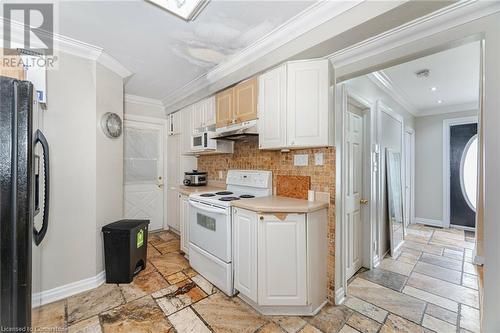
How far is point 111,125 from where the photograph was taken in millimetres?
2584

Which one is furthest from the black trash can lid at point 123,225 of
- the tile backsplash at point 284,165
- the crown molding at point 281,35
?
the crown molding at point 281,35

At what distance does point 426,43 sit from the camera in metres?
1.53

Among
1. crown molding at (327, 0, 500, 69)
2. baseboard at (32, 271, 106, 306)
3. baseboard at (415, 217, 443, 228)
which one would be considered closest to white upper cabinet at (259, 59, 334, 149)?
crown molding at (327, 0, 500, 69)

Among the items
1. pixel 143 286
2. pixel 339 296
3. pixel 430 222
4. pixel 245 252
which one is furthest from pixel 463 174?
pixel 143 286

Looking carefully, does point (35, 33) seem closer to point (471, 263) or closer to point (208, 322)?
point (208, 322)

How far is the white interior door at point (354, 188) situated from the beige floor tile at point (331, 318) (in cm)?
55

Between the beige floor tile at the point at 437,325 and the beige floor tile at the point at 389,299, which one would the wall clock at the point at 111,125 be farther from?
the beige floor tile at the point at 437,325

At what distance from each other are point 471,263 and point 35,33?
5.83 metres

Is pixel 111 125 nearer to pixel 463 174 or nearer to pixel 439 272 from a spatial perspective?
pixel 439 272

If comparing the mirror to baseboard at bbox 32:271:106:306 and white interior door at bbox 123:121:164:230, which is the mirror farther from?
white interior door at bbox 123:121:164:230

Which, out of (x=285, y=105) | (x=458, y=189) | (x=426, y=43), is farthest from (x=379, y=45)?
(x=458, y=189)

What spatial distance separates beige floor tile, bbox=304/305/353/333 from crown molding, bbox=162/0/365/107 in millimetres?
2506

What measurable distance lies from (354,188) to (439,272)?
1568mm

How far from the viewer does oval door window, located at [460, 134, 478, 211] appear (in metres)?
4.38
